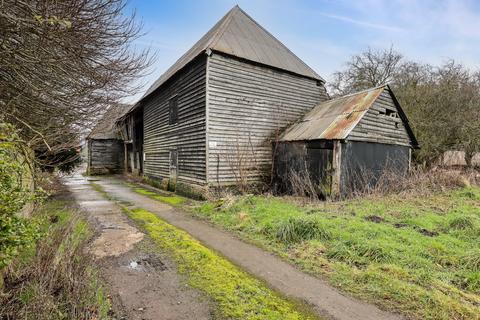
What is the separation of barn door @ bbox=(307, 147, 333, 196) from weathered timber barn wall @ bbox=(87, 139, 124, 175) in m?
22.1

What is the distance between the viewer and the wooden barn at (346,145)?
10.5m

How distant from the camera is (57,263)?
3221 millimetres

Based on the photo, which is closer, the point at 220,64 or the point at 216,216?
the point at 216,216

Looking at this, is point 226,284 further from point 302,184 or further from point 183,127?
point 183,127

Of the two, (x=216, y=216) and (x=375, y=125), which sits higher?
(x=375, y=125)

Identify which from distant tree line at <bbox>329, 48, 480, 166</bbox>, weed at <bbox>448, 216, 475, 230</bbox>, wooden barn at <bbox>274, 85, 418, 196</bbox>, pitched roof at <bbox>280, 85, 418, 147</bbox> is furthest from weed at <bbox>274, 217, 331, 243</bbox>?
distant tree line at <bbox>329, 48, 480, 166</bbox>

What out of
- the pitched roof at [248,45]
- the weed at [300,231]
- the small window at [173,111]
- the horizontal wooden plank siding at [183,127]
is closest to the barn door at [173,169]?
the horizontal wooden plank siding at [183,127]

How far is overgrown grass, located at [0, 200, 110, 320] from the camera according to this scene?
2719 millimetres

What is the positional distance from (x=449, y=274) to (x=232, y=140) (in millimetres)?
9117

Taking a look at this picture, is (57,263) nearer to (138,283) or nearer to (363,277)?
(138,283)

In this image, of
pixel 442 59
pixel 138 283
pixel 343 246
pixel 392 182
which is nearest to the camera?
pixel 138 283

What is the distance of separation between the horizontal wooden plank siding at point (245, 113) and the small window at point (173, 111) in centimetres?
357

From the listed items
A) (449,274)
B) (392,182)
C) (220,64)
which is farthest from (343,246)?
(220,64)

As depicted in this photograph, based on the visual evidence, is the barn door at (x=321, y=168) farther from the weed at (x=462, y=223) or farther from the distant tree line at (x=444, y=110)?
the distant tree line at (x=444, y=110)
